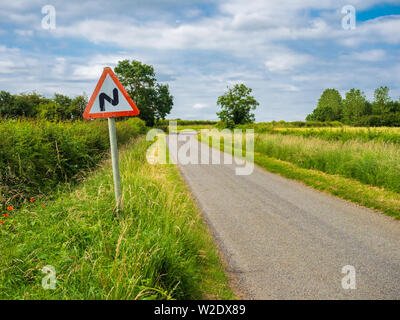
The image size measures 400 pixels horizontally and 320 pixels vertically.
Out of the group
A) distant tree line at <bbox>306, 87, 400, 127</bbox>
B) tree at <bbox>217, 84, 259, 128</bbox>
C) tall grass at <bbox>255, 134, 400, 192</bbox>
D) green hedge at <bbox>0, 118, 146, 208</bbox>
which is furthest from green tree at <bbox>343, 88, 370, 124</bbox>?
green hedge at <bbox>0, 118, 146, 208</bbox>

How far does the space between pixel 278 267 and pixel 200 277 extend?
4.33 ft

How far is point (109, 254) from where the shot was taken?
11.9 feet

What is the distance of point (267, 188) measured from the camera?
10.0 metres

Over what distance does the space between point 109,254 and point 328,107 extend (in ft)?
350

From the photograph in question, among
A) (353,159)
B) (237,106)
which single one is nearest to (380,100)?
(237,106)

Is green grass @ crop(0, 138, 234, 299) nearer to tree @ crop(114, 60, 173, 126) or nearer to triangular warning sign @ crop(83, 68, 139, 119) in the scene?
triangular warning sign @ crop(83, 68, 139, 119)

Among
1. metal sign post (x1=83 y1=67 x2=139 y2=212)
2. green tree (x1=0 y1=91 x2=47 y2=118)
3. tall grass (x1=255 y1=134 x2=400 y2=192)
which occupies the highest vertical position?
green tree (x1=0 y1=91 x2=47 y2=118)

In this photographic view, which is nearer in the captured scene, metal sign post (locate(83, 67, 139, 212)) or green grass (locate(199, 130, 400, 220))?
metal sign post (locate(83, 67, 139, 212))

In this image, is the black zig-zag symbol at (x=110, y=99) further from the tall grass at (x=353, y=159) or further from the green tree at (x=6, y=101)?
the green tree at (x=6, y=101)

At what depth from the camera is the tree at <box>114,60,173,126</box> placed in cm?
6238

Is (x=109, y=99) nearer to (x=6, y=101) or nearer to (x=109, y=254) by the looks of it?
(x=109, y=254)

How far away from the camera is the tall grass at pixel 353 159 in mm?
9414
